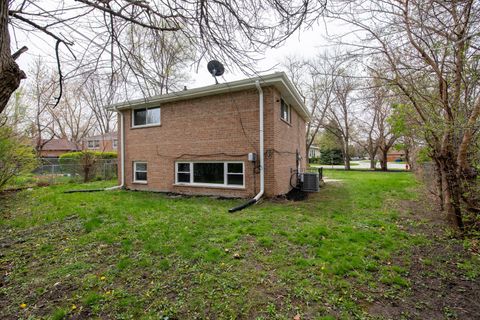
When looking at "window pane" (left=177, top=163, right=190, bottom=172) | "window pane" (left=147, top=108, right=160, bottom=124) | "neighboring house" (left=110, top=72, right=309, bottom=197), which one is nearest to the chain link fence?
"neighboring house" (left=110, top=72, right=309, bottom=197)

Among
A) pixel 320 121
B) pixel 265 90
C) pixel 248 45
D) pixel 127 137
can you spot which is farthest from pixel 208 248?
pixel 320 121

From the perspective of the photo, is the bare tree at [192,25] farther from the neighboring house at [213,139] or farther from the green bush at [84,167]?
the green bush at [84,167]

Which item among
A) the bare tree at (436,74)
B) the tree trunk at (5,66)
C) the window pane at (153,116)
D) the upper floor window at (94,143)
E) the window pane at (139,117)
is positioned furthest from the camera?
the upper floor window at (94,143)

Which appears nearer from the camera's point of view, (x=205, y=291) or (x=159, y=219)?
(x=205, y=291)

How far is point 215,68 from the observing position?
3.38 meters

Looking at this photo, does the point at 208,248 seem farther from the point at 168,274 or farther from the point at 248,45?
the point at 248,45

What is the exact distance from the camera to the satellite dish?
3.08 meters

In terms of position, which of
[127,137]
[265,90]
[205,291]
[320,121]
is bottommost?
[205,291]

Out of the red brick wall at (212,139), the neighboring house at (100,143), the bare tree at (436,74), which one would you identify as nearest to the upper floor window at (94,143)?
the neighboring house at (100,143)

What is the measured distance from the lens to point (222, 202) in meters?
7.56

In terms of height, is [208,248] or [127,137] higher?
[127,137]

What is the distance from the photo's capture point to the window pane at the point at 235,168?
8.19 metres

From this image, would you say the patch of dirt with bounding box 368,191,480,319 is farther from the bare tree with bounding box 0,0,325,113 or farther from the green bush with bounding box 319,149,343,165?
the green bush with bounding box 319,149,343,165

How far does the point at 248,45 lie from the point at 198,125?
20.5ft
